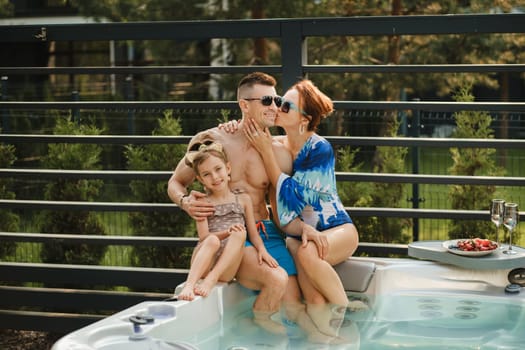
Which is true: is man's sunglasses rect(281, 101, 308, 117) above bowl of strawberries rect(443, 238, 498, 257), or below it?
above

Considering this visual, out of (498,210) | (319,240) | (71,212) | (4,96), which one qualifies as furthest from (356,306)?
(4,96)

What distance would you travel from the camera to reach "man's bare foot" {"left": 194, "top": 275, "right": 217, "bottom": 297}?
4.58 m

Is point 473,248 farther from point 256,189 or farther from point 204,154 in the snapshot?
point 204,154

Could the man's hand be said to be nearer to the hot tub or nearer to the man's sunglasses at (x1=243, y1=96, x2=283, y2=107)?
the hot tub

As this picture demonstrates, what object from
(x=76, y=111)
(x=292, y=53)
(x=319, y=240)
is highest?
(x=292, y=53)

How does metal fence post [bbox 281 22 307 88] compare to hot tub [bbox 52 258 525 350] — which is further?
metal fence post [bbox 281 22 307 88]

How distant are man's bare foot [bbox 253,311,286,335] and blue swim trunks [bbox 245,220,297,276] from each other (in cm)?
30

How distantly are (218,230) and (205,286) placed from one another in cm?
37

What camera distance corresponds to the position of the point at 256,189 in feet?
16.6

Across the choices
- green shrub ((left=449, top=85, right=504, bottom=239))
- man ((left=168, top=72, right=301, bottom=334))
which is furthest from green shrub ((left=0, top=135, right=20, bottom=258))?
green shrub ((left=449, top=85, right=504, bottom=239))

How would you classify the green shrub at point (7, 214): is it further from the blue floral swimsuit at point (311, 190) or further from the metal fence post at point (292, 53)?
the blue floral swimsuit at point (311, 190)

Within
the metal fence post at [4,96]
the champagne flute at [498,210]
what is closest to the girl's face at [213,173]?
the champagne flute at [498,210]

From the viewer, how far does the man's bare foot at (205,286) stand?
4578mm

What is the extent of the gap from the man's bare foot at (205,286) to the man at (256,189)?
0.28 metres
